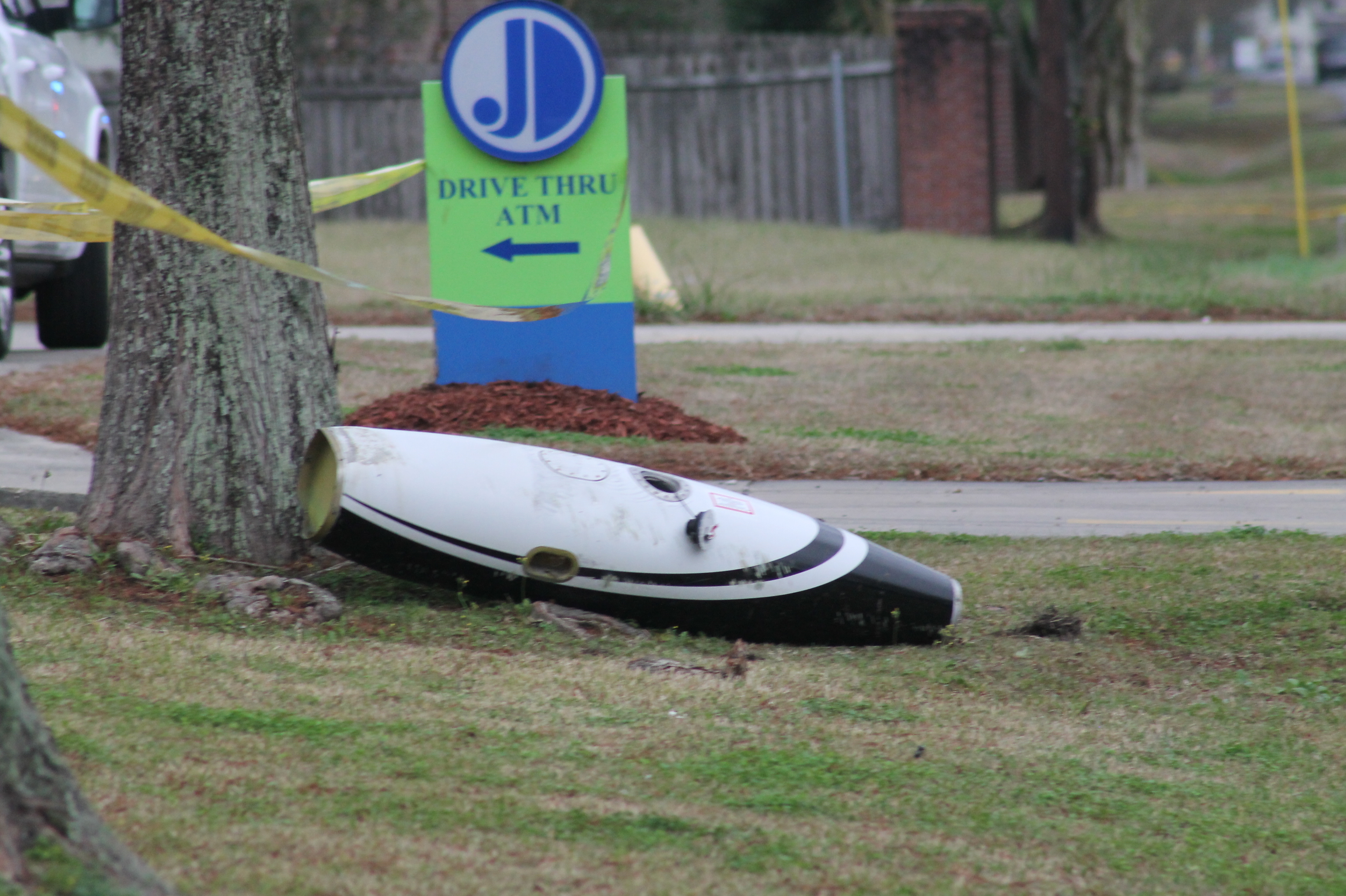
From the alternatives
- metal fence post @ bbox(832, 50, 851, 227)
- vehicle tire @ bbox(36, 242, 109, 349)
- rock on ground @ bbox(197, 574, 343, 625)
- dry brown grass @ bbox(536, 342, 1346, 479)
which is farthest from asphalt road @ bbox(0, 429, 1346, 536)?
metal fence post @ bbox(832, 50, 851, 227)

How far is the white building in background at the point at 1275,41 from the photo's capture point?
104 m

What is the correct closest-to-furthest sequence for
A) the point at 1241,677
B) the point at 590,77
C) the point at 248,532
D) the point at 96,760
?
the point at 96,760 → the point at 1241,677 → the point at 248,532 → the point at 590,77

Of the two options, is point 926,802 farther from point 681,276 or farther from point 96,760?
point 681,276

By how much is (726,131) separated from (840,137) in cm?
173

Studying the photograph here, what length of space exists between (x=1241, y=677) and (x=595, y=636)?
7.45 feet

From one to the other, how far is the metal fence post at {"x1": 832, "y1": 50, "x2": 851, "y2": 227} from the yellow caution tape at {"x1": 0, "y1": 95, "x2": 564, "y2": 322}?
17619mm

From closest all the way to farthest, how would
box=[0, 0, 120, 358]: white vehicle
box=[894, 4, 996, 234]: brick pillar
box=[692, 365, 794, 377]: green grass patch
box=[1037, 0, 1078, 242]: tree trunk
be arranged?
box=[0, 0, 120, 358]: white vehicle
box=[692, 365, 794, 377]: green grass patch
box=[894, 4, 996, 234]: brick pillar
box=[1037, 0, 1078, 242]: tree trunk

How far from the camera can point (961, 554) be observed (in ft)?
21.5

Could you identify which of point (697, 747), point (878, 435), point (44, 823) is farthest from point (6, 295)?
point (44, 823)

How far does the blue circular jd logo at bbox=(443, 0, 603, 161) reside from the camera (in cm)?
843

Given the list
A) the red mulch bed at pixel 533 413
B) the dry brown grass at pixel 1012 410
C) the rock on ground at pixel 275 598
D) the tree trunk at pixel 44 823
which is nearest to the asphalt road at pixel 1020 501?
the dry brown grass at pixel 1012 410

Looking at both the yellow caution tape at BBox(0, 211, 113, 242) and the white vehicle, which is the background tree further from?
the yellow caution tape at BBox(0, 211, 113, 242)

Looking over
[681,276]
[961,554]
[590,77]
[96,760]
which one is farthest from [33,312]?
[96,760]

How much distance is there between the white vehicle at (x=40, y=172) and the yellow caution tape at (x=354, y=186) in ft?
4.53
